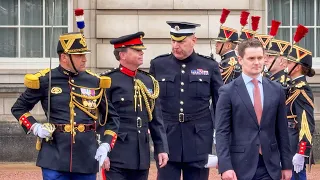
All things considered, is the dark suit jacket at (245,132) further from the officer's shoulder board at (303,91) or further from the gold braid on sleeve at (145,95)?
the officer's shoulder board at (303,91)

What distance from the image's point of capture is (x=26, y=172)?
625 inches

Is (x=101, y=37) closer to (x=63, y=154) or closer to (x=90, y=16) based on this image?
(x=90, y=16)

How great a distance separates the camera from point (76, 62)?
9.49 meters

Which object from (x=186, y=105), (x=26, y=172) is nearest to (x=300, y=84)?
(x=186, y=105)

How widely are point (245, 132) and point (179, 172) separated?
2.01m

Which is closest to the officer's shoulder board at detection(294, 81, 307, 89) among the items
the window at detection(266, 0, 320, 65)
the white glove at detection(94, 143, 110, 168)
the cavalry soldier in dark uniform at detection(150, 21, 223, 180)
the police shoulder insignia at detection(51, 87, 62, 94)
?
the cavalry soldier in dark uniform at detection(150, 21, 223, 180)

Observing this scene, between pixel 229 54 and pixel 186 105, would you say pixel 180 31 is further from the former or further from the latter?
pixel 229 54

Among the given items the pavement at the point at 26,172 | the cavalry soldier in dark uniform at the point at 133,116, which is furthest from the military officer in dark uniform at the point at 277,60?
the pavement at the point at 26,172

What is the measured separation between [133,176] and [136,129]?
1.36 feet

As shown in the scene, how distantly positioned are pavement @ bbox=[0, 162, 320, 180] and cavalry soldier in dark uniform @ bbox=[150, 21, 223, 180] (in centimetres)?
450

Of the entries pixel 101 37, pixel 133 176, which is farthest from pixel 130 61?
pixel 101 37

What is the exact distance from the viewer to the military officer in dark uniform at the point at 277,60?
1245 cm

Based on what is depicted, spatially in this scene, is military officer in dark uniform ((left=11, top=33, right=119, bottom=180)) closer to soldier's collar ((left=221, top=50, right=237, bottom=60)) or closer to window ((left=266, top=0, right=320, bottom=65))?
soldier's collar ((left=221, top=50, right=237, bottom=60))

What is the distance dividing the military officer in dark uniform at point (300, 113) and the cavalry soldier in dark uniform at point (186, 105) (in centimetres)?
99
